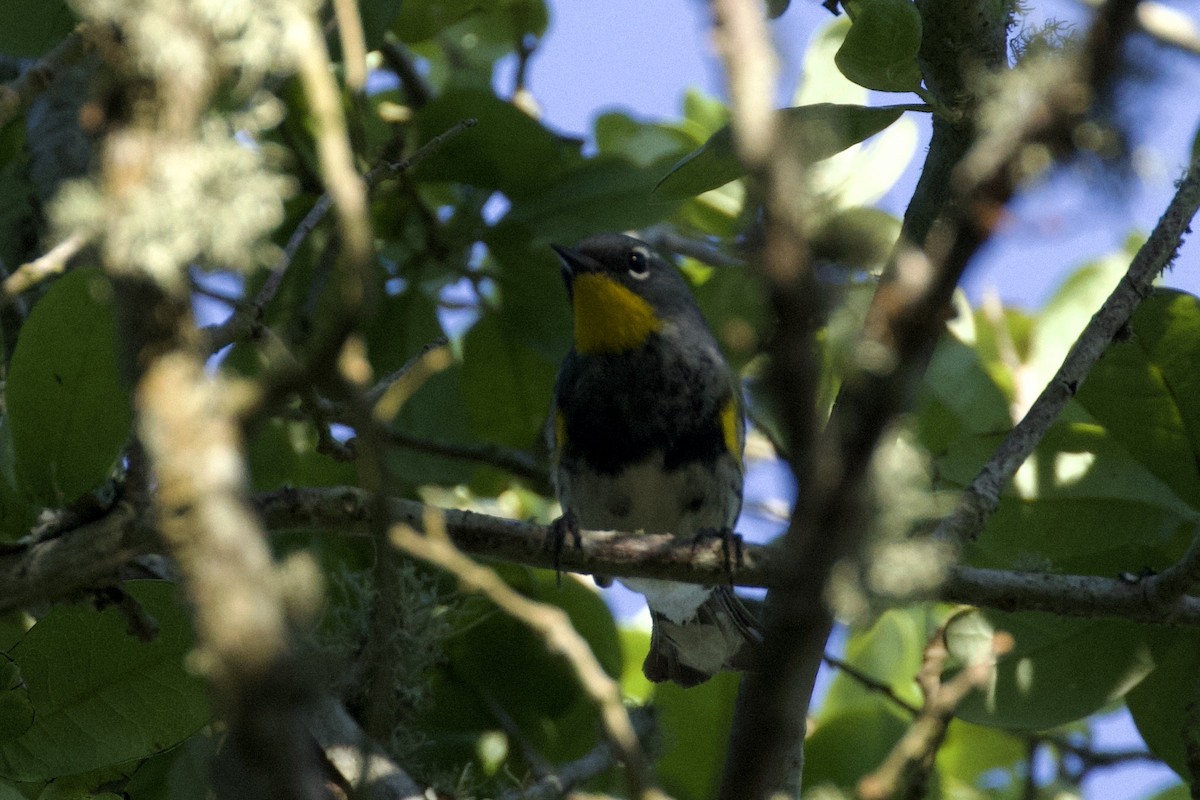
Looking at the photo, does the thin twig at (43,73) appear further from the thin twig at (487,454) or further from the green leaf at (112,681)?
the thin twig at (487,454)

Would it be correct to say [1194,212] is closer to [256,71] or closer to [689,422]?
[689,422]

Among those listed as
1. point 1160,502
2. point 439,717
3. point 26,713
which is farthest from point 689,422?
point 26,713

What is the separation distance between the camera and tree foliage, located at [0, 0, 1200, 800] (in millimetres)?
1444

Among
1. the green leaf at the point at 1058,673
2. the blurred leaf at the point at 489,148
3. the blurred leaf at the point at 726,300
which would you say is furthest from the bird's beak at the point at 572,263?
the green leaf at the point at 1058,673

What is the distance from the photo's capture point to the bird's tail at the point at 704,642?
4602 mm

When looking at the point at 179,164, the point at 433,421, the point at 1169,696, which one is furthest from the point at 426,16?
the point at 179,164

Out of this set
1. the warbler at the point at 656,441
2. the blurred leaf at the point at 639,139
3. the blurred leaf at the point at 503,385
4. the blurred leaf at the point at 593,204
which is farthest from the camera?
the blurred leaf at the point at 639,139

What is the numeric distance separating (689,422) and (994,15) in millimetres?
1847

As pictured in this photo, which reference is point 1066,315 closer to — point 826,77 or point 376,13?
point 826,77

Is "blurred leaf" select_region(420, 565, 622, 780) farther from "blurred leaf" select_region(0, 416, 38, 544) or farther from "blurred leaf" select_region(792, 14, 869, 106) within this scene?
"blurred leaf" select_region(792, 14, 869, 106)

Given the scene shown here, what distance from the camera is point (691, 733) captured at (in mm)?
4730

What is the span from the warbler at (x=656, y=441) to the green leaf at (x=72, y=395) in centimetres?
191

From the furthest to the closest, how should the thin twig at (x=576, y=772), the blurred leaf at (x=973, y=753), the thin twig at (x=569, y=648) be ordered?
1. the blurred leaf at (x=973, y=753)
2. the thin twig at (x=576, y=772)
3. the thin twig at (x=569, y=648)

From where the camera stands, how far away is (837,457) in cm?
108
